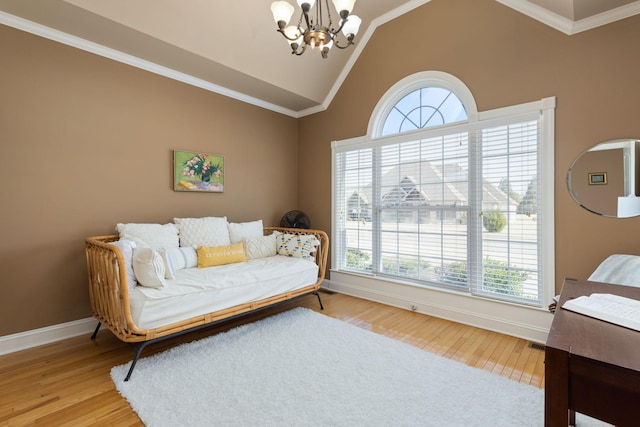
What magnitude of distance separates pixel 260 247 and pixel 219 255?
0.52m

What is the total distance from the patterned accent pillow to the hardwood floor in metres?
0.66

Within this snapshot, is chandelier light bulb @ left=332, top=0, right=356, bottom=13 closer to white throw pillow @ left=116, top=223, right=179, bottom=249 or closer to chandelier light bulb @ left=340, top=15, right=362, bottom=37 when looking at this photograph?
chandelier light bulb @ left=340, top=15, right=362, bottom=37

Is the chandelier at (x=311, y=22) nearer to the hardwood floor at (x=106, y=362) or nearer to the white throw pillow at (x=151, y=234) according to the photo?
the white throw pillow at (x=151, y=234)

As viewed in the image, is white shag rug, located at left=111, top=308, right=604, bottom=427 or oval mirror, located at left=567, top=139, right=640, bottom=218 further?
oval mirror, located at left=567, top=139, right=640, bottom=218

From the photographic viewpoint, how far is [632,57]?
7.02 ft

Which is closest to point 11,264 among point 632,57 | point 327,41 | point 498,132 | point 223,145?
point 223,145

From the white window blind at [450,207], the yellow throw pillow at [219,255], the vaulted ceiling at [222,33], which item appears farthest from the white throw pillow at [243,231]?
the vaulted ceiling at [222,33]

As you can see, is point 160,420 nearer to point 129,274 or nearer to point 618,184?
point 129,274

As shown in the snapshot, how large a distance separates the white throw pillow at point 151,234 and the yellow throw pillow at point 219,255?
0.92ft

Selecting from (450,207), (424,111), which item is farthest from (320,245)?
(424,111)

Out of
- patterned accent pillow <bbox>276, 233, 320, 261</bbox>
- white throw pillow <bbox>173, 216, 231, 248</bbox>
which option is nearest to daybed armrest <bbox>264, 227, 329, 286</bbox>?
patterned accent pillow <bbox>276, 233, 320, 261</bbox>

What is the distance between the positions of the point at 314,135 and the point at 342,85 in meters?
0.77

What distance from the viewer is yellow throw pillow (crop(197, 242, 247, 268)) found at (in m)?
2.88

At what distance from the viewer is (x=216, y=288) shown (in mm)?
2381
